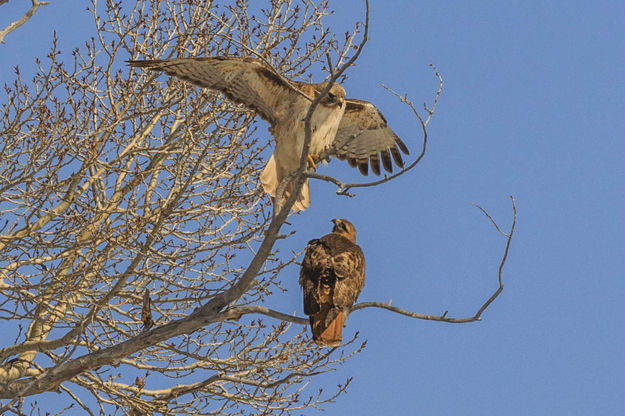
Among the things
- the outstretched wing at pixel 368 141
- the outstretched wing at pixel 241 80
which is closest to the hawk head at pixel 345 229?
the outstretched wing at pixel 241 80

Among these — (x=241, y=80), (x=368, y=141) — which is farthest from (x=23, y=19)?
(x=368, y=141)

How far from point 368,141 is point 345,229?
2.03 metres

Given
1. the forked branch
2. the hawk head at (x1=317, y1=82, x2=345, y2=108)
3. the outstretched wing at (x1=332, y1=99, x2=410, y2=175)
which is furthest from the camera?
the outstretched wing at (x1=332, y1=99, x2=410, y2=175)

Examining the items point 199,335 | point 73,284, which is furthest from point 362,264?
point 73,284

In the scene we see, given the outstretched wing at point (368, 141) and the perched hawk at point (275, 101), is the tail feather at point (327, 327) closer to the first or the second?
the perched hawk at point (275, 101)

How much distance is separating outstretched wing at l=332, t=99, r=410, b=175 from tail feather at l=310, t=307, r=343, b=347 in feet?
10.4

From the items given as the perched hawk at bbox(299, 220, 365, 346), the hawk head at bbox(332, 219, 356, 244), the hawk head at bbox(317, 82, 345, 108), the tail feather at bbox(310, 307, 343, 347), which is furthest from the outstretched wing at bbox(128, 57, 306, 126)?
the tail feather at bbox(310, 307, 343, 347)

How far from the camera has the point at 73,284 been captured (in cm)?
774

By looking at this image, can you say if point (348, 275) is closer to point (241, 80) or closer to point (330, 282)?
point (330, 282)

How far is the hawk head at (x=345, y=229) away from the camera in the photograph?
7614 millimetres

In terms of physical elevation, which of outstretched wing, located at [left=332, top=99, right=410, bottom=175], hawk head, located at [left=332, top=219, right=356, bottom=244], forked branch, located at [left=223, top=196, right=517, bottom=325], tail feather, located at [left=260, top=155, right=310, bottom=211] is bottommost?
forked branch, located at [left=223, top=196, right=517, bottom=325]

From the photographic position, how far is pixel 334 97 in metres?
8.09

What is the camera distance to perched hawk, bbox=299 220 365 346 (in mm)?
6297

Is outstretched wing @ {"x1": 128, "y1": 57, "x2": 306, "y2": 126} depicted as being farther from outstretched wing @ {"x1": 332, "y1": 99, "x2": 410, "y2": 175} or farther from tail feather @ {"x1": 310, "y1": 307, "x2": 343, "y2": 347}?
tail feather @ {"x1": 310, "y1": 307, "x2": 343, "y2": 347}
